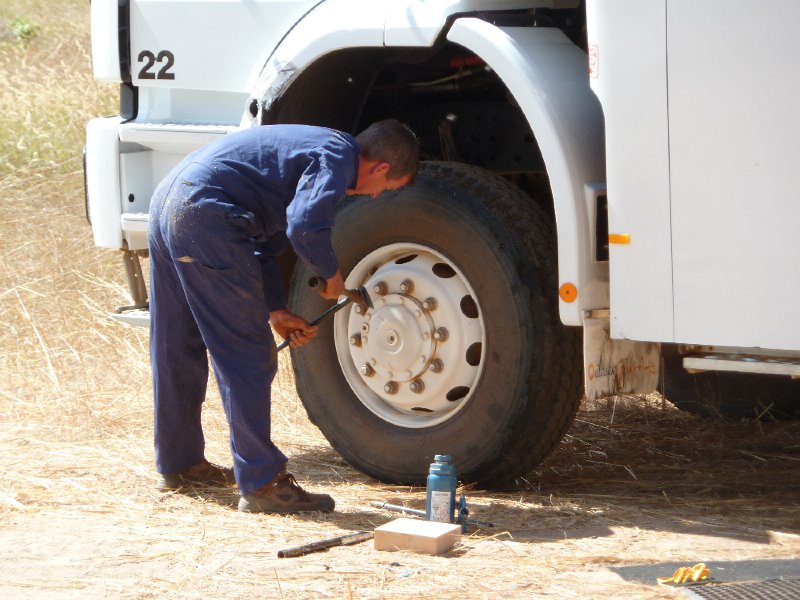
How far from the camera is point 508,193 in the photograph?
4.61 metres

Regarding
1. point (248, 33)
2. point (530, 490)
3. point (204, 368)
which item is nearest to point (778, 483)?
point (530, 490)

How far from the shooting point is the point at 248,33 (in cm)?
504

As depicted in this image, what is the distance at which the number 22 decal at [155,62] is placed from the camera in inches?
206

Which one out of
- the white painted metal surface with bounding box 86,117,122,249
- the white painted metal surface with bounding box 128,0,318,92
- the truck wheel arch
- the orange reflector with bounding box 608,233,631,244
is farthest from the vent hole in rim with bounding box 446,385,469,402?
the white painted metal surface with bounding box 86,117,122,249

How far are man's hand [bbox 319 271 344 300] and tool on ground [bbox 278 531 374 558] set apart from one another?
2.59 feet

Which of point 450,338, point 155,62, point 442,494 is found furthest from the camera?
point 155,62

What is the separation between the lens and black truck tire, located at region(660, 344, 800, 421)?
5918mm

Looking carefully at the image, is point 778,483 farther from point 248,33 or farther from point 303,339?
point 248,33

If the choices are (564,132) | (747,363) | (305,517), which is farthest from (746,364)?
(305,517)

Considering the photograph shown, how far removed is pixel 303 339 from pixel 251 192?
0.59 m

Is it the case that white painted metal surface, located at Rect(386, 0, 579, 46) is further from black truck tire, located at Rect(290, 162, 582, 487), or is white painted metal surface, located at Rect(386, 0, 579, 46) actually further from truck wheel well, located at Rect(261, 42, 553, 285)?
black truck tire, located at Rect(290, 162, 582, 487)

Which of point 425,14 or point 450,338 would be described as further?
point 450,338

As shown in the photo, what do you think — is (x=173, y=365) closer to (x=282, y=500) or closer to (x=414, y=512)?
(x=282, y=500)

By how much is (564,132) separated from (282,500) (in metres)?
1.56
